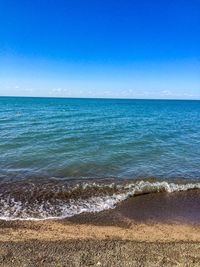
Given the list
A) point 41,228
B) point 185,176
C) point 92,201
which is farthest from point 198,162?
point 41,228

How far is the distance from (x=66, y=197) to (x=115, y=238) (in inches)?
150

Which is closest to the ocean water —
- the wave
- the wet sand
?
the wave

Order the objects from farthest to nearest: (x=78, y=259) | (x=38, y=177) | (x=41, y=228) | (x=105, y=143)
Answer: (x=105, y=143), (x=38, y=177), (x=41, y=228), (x=78, y=259)

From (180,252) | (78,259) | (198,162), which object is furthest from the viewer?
(198,162)

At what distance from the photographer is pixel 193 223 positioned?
29.3ft

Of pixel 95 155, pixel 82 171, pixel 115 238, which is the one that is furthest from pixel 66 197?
pixel 95 155

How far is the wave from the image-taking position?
9.44 meters

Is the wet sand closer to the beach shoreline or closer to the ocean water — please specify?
the beach shoreline

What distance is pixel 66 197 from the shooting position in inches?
429

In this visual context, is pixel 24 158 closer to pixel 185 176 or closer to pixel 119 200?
pixel 119 200

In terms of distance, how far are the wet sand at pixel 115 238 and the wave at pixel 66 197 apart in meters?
0.51

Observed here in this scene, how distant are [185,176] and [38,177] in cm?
763

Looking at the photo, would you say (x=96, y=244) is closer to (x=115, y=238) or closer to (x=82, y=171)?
(x=115, y=238)

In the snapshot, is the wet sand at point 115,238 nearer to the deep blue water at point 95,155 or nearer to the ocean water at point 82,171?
the ocean water at point 82,171
